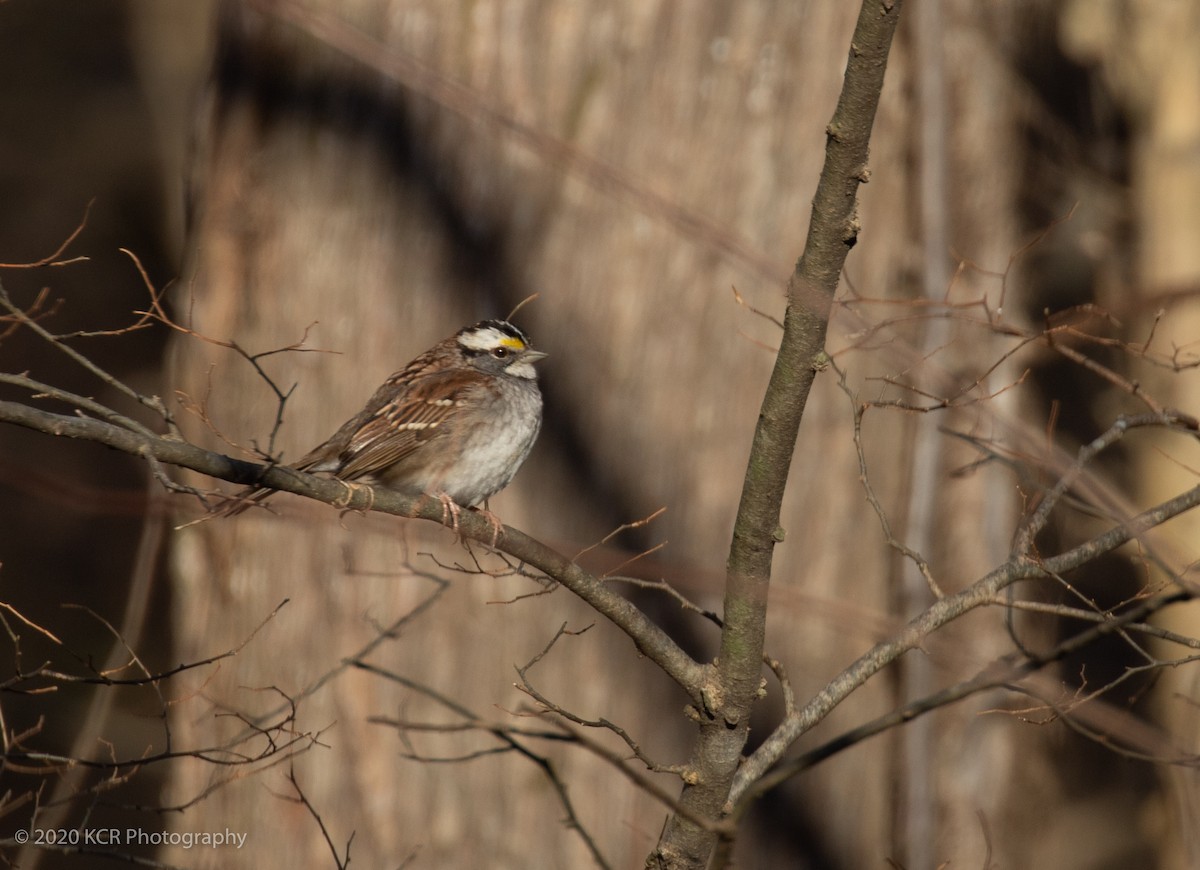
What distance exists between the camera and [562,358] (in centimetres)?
493

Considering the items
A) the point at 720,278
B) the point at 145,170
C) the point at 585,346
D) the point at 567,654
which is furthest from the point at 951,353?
the point at 145,170

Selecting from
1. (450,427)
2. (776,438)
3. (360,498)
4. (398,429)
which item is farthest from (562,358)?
(776,438)

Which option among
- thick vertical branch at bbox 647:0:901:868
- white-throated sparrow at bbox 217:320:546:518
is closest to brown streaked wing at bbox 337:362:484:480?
white-throated sparrow at bbox 217:320:546:518

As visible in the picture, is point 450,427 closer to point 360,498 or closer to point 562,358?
point 562,358

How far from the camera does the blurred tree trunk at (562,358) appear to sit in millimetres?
4770

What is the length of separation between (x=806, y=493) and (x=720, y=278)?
93 cm

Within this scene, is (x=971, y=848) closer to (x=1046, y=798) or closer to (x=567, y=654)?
(x=1046, y=798)

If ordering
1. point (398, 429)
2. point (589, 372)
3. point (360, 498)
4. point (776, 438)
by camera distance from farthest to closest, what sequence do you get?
1. point (589, 372)
2. point (398, 429)
3. point (360, 498)
4. point (776, 438)

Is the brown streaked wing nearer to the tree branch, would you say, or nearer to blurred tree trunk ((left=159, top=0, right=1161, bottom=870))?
blurred tree trunk ((left=159, top=0, right=1161, bottom=870))

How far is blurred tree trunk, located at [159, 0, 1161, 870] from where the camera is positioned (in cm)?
477

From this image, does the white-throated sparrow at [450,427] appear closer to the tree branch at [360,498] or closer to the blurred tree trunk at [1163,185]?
the tree branch at [360,498]

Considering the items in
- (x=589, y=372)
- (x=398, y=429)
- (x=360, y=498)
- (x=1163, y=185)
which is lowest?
(x=360, y=498)

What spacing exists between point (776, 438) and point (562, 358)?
8.16ft

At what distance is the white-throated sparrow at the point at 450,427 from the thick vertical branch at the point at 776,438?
6.16 ft
